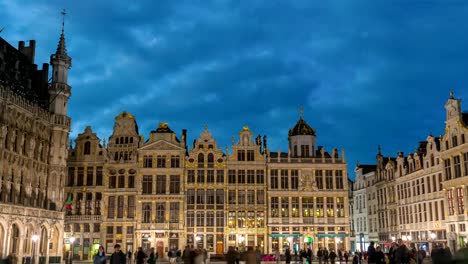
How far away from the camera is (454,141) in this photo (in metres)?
47.3

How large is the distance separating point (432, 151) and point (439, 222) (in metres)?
7.01

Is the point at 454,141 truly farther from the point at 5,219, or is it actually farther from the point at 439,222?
the point at 5,219

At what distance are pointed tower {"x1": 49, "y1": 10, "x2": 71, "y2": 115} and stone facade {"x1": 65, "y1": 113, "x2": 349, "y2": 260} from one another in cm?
758

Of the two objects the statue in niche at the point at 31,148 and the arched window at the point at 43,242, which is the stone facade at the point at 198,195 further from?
the statue in niche at the point at 31,148

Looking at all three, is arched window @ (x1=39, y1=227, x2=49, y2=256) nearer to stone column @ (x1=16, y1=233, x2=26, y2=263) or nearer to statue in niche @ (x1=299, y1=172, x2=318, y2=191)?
stone column @ (x1=16, y1=233, x2=26, y2=263)

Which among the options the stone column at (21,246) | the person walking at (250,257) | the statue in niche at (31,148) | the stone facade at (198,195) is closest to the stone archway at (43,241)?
the stone column at (21,246)

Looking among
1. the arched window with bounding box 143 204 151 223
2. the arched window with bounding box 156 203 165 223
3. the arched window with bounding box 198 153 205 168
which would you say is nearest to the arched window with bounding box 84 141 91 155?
the arched window with bounding box 143 204 151 223

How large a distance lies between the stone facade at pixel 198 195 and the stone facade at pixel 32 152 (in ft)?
24.4

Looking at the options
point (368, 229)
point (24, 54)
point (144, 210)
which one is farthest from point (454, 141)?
point (24, 54)

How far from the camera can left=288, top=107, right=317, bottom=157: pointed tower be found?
62812 mm

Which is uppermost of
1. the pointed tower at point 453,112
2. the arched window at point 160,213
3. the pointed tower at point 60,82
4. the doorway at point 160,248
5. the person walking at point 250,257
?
the pointed tower at point 60,82

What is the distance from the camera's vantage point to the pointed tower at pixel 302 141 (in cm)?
6281

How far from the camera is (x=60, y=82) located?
52.3m

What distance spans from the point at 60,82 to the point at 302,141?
92.9 feet
